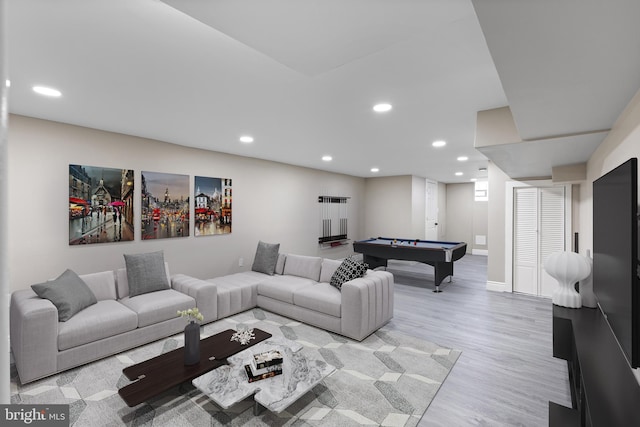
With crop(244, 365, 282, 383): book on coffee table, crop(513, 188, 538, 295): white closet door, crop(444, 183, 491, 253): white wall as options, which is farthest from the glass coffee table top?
crop(444, 183, 491, 253): white wall

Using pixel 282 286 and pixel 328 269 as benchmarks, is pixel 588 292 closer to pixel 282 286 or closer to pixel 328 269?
pixel 328 269

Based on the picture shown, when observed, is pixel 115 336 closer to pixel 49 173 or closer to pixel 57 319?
pixel 57 319

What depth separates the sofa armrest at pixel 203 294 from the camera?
12.2ft

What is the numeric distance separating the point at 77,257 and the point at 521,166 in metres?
5.56

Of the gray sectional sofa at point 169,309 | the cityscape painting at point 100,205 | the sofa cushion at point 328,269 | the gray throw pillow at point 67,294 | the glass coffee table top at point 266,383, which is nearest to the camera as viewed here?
the glass coffee table top at point 266,383

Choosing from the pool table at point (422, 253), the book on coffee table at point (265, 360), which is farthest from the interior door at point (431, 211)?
the book on coffee table at point (265, 360)

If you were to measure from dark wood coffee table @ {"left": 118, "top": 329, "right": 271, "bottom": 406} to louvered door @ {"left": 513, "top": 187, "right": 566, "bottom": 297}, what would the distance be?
4.57 metres

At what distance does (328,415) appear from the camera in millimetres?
2219

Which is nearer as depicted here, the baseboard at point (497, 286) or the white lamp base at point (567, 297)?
the white lamp base at point (567, 297)

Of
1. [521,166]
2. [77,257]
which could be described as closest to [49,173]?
[77,257]

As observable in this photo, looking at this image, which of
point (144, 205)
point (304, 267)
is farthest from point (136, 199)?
point (304, 267)

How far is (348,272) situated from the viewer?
3.88 meters

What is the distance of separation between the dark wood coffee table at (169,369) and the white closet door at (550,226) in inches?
184

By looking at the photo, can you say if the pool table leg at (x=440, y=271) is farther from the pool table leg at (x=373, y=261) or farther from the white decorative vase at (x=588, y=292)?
the white decorative vase at (x=588, y=292)
